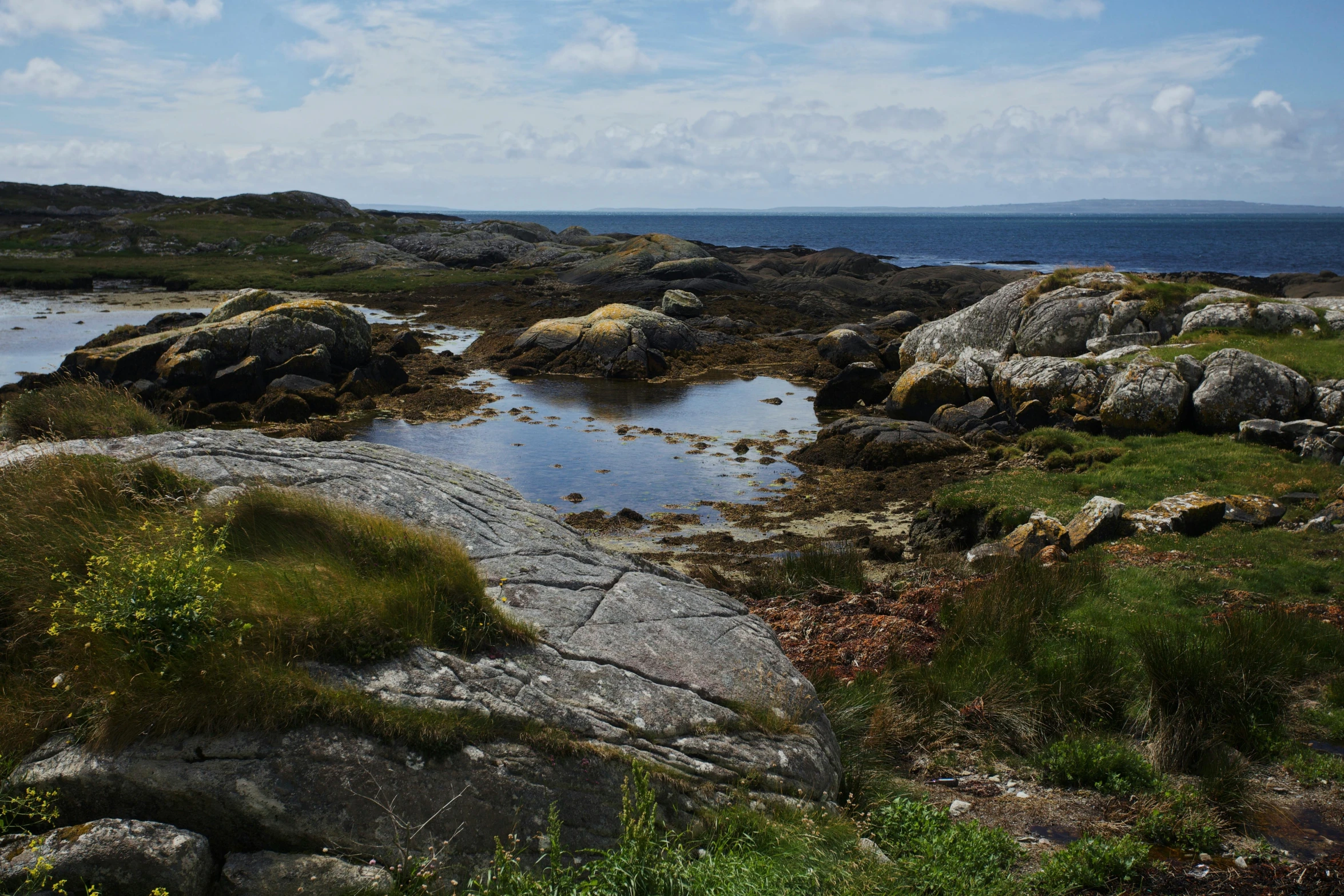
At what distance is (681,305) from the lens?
4531 centimetres

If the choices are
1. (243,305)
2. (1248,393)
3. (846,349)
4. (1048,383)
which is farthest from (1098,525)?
(243,305)

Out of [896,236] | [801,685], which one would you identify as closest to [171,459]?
[801,685]

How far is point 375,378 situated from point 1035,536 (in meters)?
23.9

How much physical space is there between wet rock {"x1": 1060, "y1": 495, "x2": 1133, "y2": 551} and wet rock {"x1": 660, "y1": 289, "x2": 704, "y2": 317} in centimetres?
3245

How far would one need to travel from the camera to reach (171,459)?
24.8 ft

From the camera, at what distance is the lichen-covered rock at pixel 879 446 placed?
2155cm

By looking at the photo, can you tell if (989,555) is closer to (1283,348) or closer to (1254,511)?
(1254,511)

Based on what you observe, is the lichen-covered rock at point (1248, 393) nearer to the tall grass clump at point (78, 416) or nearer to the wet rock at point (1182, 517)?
the wet rock at point (1182, 517)

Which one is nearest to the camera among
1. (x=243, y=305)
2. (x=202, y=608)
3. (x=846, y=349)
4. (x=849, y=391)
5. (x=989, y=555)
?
(x=202, y=608)

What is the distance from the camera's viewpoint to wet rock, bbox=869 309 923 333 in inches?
1586

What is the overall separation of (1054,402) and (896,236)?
170175 mm

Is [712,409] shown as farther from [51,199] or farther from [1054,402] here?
[51,199]

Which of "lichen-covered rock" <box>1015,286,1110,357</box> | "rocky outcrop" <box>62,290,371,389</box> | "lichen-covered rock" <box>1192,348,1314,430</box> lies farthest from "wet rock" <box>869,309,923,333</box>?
"rocky outcrop" <box>62,290,371,389</box>

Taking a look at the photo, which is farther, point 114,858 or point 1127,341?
point 1127,341
